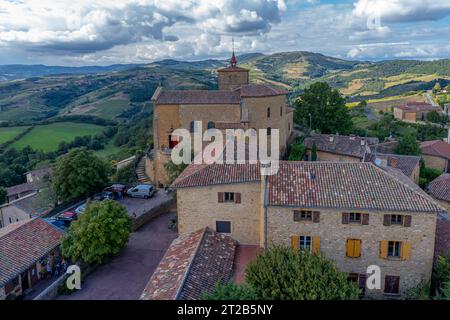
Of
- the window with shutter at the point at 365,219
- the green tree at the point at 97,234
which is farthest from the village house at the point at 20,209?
the window with shutter at the point at 365,219

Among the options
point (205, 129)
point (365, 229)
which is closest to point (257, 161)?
point (365, 229)


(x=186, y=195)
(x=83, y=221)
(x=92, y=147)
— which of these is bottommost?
(x=92, y=147)

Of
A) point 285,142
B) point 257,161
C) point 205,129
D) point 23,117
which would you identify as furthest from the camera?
point 23,117

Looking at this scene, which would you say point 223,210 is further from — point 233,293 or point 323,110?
point 323,110

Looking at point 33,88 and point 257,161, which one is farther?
Answer: point 33,88

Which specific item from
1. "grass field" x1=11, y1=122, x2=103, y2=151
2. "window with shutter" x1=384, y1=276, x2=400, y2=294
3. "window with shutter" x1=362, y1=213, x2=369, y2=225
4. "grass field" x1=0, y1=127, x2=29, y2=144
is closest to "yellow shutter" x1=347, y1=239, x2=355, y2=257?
"window with shutter" x1=362, y1=213, x2=369, y2=225

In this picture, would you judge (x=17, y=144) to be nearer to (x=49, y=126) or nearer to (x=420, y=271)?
(x=49, y=126)

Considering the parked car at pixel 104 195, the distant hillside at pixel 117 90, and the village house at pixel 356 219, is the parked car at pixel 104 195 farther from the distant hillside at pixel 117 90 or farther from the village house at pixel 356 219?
the distant hillside at pixel 117 90

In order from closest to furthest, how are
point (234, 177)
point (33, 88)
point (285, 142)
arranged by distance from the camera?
1. point (234, 177)
2. point (285, 142)
3. point (33, 88)
